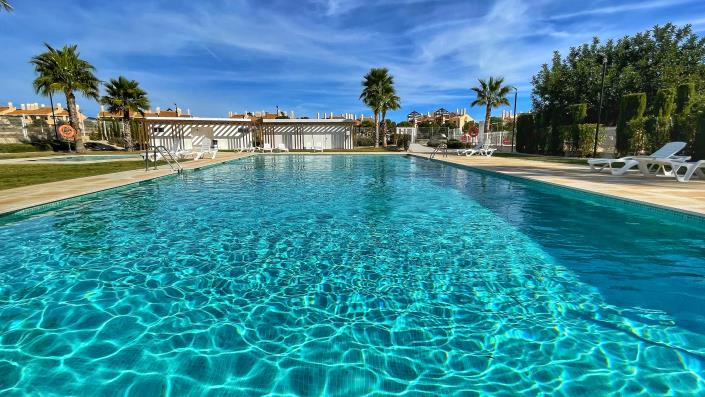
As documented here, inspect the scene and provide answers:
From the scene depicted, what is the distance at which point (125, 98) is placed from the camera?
95.5 feet

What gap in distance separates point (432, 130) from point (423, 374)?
3822 cm

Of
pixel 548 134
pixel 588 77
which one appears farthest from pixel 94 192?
pixel 588 77

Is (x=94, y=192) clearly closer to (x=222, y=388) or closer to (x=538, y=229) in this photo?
(x=222, y=388)

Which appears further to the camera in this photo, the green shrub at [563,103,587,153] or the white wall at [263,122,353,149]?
the white wall at [263,122,353,149]

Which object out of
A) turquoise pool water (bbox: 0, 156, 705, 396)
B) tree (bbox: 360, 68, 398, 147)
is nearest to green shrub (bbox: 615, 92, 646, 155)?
turquoise pool water (bbox: 0, 156, 705, 396)

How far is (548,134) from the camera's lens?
2245 centimetres

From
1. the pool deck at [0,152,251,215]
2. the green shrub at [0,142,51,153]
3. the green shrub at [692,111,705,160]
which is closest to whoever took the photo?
the pool deck at [0,152,251,215]

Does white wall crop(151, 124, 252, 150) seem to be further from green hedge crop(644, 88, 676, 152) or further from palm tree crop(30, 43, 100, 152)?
green hedge crop(644, 88, 676, 152)

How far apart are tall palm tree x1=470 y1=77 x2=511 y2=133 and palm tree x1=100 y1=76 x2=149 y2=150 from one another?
27.7m

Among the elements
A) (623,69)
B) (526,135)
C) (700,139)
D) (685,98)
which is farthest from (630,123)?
(623,69)

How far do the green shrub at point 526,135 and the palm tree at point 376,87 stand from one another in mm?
10799

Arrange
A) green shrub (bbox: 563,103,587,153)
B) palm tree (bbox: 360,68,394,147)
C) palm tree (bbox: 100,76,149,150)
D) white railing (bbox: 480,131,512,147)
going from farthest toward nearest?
white railing (bbox: 480,131,512,147)
palm tree (bbox: 360,68,394,147)
palm tree (bbox: 100,76,149,150)
green shrub (bbox: 563,103,587,153)

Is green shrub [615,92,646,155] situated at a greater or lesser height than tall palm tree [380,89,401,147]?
lesser

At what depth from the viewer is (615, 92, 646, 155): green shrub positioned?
1603cm
